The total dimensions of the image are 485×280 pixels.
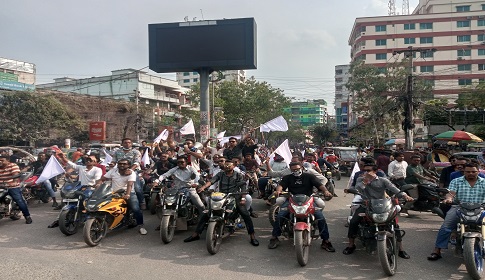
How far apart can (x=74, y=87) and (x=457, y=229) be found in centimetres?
6223

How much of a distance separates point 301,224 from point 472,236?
7.08ft

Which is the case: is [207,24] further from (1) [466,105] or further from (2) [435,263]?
(1) [466,105]

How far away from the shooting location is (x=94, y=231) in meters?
6.45

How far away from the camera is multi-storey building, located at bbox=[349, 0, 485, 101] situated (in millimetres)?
57812

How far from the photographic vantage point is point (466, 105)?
1270 inches

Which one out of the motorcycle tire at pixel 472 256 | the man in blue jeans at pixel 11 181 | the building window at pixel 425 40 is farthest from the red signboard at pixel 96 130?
the building window at pixel 425 40

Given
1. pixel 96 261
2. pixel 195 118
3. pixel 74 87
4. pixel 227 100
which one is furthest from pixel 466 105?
pixel 74 87

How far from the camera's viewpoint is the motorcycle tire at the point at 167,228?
636 cm

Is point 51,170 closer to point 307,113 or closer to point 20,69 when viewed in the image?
point 20,69

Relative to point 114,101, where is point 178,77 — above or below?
above

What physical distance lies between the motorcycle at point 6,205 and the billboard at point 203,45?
1064 centimetres

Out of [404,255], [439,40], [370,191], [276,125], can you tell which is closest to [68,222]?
[370,191]

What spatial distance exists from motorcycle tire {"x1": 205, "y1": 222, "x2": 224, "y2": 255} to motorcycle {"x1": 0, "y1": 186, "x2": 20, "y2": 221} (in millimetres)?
4662

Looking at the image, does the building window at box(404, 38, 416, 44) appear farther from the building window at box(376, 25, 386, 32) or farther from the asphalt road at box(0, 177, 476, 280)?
the asphalt road at box(0, 177, 476, 280)
